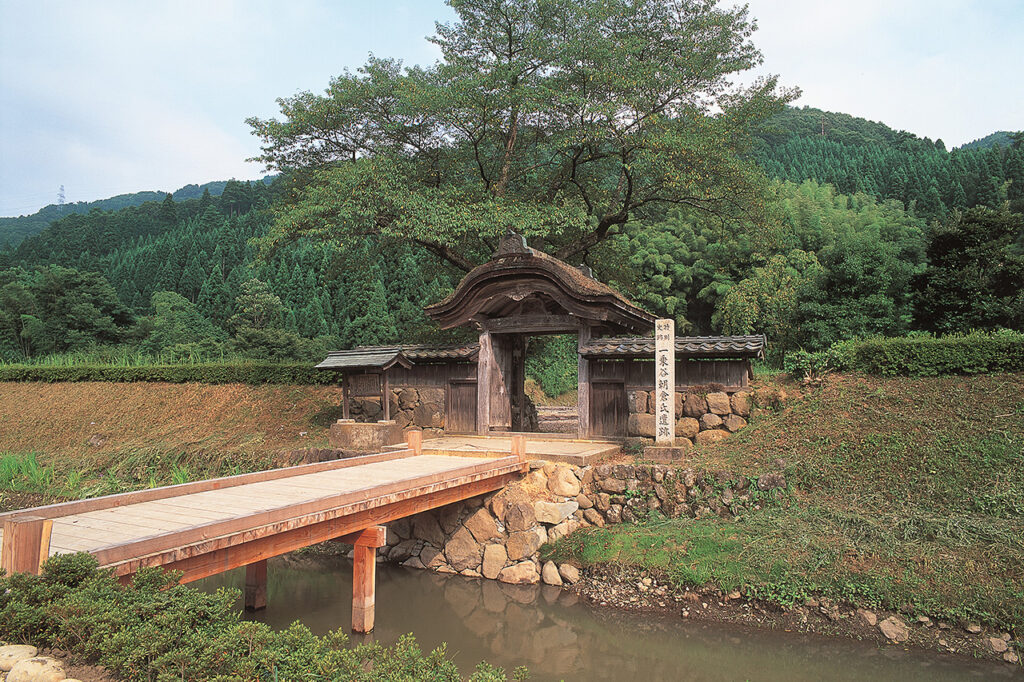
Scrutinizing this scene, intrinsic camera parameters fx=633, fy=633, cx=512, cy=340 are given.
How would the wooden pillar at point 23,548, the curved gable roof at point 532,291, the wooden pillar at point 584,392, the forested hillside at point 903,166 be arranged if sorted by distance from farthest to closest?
1. the forested hillside at point 903,166
2. the wooden pillar at point 584,392
3. the curved gable roof at point 532,291
4. the wooden pillar at point 23,548

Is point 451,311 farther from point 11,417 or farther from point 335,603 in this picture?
point 11,417

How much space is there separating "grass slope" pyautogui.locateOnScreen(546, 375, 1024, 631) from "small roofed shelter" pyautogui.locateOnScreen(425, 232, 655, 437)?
3.14m

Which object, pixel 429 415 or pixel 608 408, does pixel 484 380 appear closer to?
pixel 429 415

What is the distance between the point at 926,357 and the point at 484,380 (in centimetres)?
795

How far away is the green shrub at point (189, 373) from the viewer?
1716cm

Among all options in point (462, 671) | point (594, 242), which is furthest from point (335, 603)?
point (594, 242)

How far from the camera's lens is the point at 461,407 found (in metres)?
13.4

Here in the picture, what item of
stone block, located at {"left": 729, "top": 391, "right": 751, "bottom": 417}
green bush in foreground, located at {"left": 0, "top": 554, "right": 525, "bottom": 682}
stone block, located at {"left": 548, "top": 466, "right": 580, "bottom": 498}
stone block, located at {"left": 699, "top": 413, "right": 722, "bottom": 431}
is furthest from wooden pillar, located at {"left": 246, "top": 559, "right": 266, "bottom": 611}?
stone block, located at {"left": 729, "top": 391, "right": 751, "bottom": 417}

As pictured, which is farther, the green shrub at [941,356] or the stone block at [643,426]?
the stone block at [643,426]

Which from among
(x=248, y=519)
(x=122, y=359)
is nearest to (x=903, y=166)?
(x=248, y=519)

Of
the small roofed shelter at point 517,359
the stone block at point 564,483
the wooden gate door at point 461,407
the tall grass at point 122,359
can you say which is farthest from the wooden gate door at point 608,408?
the tall grass at point 122,359

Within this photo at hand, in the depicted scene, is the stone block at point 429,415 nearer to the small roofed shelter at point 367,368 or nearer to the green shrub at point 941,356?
the small roofed shelter at point 367,368

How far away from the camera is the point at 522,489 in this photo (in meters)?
9.84

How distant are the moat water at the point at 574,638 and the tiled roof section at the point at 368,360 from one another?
14.2 feet
